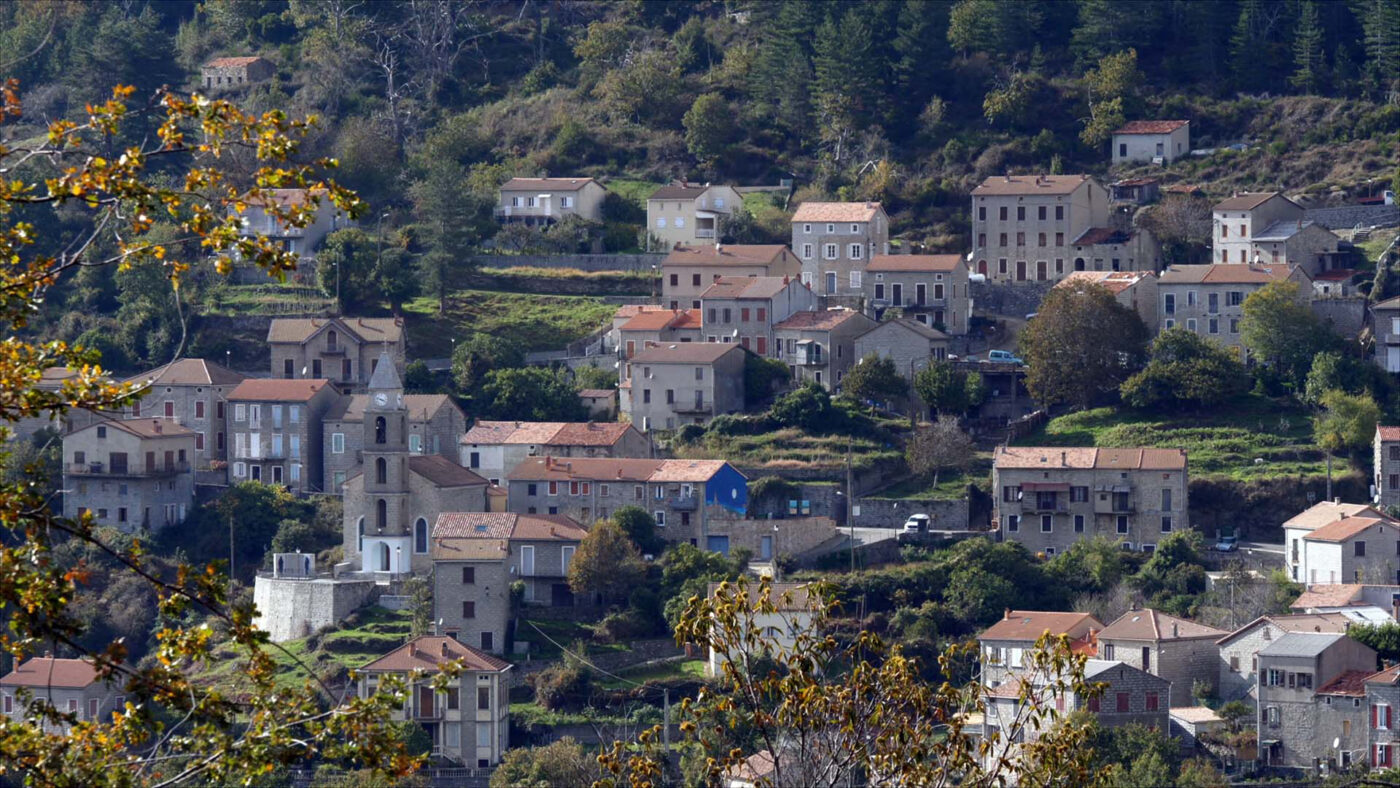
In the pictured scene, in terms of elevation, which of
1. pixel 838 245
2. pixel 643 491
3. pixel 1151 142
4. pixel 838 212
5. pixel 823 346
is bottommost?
pixel 643 491

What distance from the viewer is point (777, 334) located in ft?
228

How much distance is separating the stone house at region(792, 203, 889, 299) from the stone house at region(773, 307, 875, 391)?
4752mm

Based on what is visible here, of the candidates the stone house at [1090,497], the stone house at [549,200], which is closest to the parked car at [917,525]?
the stone house at [1090,497]

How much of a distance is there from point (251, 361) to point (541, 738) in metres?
24.0

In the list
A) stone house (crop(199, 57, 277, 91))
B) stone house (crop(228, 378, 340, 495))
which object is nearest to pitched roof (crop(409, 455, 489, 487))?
stone house (crop(228, 378, 340, 495))

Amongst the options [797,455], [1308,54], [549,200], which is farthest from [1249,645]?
[1308,54]

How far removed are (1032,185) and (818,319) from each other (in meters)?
9.31

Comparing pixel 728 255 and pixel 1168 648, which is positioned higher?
pixel 728 255

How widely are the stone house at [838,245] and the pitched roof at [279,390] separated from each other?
15.1m

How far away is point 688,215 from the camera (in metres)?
79.2

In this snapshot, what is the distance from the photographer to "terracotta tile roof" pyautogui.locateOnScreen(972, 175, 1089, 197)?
74.4m

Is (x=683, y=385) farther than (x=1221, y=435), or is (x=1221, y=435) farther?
(x=683, y=385)

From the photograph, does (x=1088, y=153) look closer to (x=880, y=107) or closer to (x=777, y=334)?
(x=880, y=107)

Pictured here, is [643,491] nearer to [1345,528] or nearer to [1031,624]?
[1031,624]
